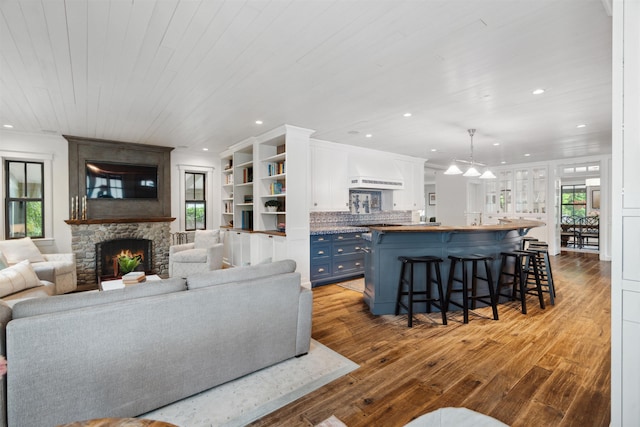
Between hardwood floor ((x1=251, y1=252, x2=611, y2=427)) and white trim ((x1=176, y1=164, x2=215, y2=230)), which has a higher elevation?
white trim ((x1=176, y1=164, x2=215, y2=230))

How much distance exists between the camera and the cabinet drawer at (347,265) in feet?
17.4

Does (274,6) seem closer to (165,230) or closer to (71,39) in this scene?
(71,39)

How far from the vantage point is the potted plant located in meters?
5.27

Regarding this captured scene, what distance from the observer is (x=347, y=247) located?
214 inches

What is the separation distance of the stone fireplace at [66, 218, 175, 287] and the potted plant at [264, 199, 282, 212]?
219 cm

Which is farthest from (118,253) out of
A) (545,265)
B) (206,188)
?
(545,265)

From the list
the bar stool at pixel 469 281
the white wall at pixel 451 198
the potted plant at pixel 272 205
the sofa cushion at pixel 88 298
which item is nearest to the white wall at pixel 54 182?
the potted plant at pixel 272 205

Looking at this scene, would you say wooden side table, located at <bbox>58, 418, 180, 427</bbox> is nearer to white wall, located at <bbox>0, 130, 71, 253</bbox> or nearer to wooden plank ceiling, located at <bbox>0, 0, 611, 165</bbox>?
wooden plank ceiling, located at <bbox>0, 0, 611, 165</bbox>

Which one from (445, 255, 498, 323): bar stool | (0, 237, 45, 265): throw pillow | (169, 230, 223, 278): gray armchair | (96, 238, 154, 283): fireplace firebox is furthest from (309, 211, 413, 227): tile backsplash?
(0, 237, 45, 265): throw pillow

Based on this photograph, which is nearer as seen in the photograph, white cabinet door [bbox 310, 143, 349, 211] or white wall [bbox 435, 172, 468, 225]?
white cabinet door [bbox 310, 143, 349, 211]

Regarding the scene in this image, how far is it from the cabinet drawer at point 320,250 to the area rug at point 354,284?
0.57m

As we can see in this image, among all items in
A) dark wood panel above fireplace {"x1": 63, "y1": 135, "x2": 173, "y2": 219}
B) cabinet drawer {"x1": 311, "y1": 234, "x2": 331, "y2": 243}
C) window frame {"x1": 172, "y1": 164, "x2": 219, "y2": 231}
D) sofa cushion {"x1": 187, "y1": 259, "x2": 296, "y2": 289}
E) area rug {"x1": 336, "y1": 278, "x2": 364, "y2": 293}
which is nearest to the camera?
sofa cushion {"x1": 187, "y1": 259, "x2": 296, "y2": 289}

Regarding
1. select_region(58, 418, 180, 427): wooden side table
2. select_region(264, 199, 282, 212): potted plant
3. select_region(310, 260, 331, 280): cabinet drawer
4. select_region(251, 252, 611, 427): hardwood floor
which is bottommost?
select_region(251, 252, 611, 427): hardwood floor

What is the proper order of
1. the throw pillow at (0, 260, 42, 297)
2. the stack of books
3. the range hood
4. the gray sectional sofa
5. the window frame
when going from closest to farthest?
the gray sectional sofa → the throw pillow at (0, 260, 42, 297) → the stack of books → the range hood → the window frame
